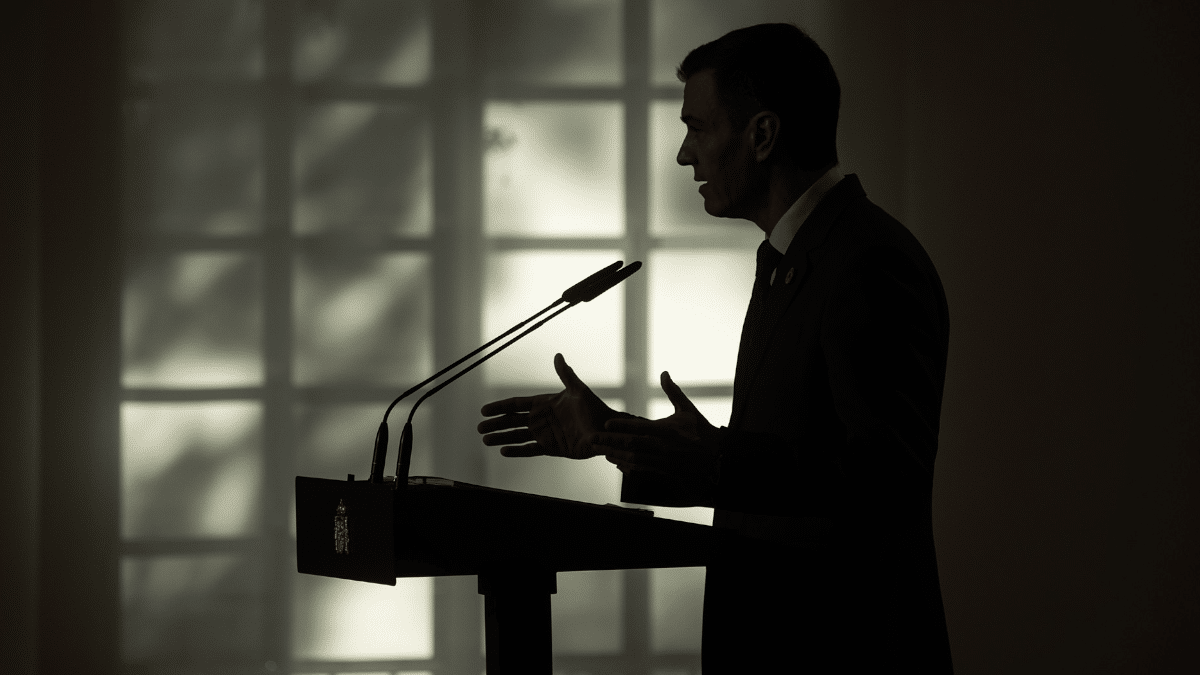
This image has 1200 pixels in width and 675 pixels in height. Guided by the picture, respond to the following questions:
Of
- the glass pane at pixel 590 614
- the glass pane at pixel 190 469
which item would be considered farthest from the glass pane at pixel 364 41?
the glass pane at pixel 590 614

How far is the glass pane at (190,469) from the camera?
3246 mm

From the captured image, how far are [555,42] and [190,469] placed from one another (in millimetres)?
1845

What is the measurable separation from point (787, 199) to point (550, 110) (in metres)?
1.90

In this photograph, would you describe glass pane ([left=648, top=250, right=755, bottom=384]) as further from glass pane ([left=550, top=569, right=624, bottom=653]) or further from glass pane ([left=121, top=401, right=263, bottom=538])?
glass pane ([left=121, top=401, right=263, bottom=538])

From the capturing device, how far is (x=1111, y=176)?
11.1ft

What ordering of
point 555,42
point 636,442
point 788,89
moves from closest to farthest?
1. point 636,442
2. point 788,89
3. point 555,42

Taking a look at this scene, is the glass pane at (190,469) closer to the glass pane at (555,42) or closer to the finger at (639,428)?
the glass pane at (555,42)

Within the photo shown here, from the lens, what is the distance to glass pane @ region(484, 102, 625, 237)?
3.34 m

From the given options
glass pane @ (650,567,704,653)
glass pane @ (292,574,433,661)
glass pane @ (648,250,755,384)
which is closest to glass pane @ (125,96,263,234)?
glass pane @ (292,574,433,661)

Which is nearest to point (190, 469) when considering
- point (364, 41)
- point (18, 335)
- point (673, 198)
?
point (18, 335)

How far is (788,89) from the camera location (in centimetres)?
158

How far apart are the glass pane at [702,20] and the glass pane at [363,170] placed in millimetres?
832

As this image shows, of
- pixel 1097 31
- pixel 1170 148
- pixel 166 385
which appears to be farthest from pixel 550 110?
pixel 1170 148

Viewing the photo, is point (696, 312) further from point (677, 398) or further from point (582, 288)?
point (677, 398)
